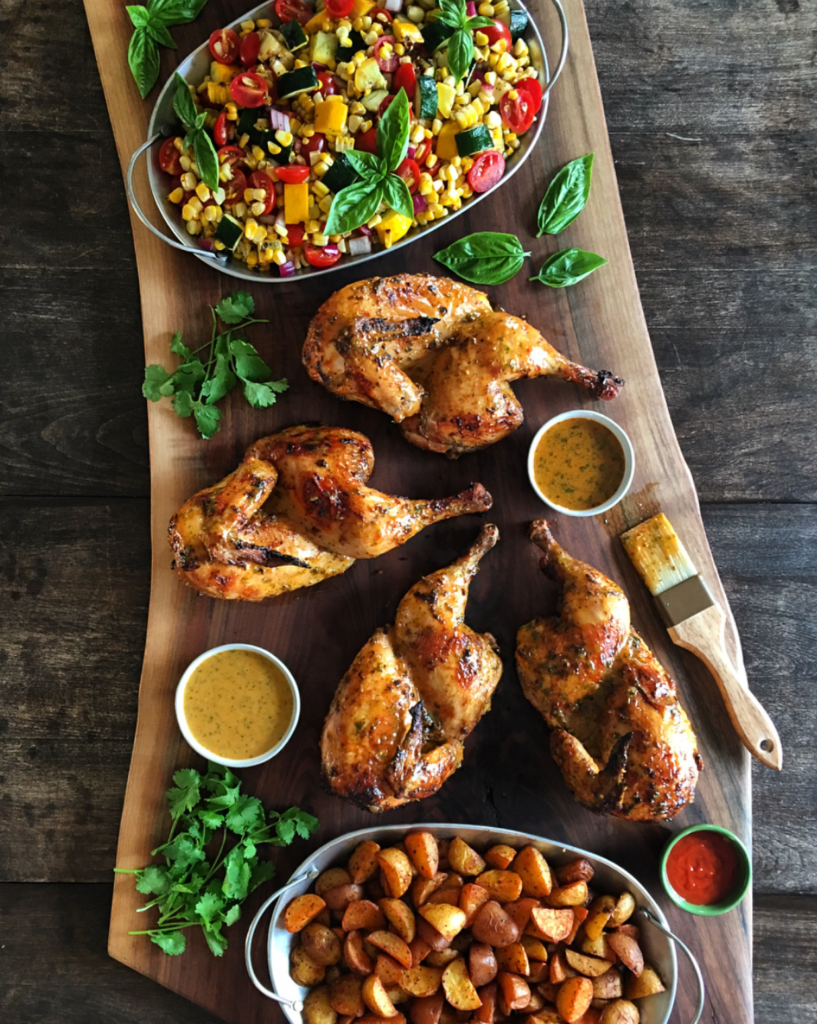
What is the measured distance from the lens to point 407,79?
294 centimetres

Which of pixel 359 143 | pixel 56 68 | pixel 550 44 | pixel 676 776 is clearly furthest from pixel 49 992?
pixel 550 44

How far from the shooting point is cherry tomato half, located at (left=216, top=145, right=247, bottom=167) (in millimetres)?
3014

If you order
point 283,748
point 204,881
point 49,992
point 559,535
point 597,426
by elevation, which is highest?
point 597,426

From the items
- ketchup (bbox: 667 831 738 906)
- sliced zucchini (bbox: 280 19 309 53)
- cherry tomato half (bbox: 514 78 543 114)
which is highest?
sliced zucchini (bbox: 280 19 309 53)

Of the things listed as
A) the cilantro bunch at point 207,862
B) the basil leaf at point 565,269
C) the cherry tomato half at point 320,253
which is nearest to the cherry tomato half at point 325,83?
the cherry tomato half at point 320,253

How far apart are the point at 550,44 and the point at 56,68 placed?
2.46 m

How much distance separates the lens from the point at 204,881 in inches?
126

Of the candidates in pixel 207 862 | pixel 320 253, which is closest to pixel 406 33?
pixel 320 253

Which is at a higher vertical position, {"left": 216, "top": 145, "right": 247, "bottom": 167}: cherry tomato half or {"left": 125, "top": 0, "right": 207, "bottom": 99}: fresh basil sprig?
{"left": 125, "top": 0, "right": 207, "bottom": 99}: fresh basil sprig

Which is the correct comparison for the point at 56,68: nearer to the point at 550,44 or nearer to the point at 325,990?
the point at 550,44

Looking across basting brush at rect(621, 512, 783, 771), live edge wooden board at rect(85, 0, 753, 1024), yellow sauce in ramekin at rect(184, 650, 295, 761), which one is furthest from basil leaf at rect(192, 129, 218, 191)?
basting brush at rect(621, 512, 783, 771)

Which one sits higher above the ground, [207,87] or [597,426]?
[207,87]

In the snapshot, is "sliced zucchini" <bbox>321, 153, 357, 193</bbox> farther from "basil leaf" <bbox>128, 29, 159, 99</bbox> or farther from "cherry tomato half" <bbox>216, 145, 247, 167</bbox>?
"basil leaf" <bbox>128, 29, 159, 99</bbox>

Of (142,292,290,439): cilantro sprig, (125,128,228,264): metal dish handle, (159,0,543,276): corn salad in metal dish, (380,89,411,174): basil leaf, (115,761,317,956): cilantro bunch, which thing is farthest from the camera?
(142,292,290,439): cilantro sprig
